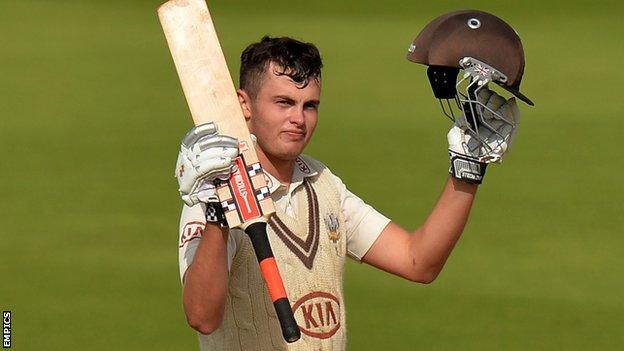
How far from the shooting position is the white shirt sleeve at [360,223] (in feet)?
15.5

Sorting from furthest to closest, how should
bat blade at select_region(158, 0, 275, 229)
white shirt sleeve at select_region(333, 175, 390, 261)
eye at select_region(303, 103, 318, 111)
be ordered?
white shirt sleeve at select_region(333, 175, 390, 261) < eye at select_region(303, 103, 318, 111) < bat blade at select_region(158, 0, 275, 229)

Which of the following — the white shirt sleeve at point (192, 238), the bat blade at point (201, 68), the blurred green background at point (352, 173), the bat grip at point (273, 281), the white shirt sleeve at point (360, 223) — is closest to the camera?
the bat grip at point (273, 281)

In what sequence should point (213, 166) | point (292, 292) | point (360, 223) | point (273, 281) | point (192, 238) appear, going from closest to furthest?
point (213, 166), point (273, 281), point (192, 238), point (292, 292), point (360, 223)

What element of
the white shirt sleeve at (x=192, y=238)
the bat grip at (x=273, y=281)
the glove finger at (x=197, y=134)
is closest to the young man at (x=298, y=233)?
the white shirt sleeve at (x=192, y=238)

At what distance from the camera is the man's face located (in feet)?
14.7

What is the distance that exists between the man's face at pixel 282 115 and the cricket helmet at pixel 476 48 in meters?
0.37

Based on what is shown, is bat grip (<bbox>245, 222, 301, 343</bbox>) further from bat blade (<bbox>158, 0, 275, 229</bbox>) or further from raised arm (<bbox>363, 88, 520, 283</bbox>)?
raised arm (<bbox>363, 88, 520, 283</bbox>)

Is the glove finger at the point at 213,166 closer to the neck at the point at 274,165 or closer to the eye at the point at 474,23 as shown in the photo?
the neck at the point at 274,165

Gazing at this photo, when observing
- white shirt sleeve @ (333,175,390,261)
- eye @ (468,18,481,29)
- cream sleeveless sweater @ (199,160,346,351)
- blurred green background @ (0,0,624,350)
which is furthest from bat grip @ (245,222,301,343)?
blurred green background @ (0,0,624,350)

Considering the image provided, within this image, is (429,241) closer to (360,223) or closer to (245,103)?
(360,223)

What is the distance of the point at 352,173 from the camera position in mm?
8438

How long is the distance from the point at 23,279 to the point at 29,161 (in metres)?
1.33

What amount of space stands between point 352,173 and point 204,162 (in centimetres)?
448

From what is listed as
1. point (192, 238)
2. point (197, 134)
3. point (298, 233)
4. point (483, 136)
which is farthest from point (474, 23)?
point (192, 238)
